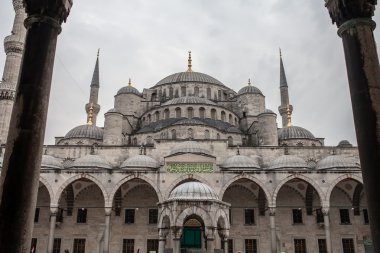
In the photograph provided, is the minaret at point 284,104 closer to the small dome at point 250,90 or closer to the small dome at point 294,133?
the small dome at point 294,133

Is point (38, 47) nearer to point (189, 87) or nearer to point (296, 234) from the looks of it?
point (296, 234)

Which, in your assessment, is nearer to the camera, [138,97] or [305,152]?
[305,152]

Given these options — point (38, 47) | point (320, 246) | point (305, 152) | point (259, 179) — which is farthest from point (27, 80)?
point (305, 152)

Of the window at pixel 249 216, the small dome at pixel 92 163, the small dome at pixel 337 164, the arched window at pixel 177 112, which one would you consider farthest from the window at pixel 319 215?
the small dome at pixel 92 163

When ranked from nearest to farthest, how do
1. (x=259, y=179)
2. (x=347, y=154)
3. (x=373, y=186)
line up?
(x=373, y=186), (x=259, y=179), (x=347, y=154)

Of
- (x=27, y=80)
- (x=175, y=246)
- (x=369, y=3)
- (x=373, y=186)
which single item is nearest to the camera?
(x=373, y=186)

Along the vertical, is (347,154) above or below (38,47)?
above

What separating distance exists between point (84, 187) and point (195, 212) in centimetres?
1410

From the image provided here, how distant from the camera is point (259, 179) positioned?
2139 cm

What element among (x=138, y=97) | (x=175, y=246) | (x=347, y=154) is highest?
(x=138, y=97)

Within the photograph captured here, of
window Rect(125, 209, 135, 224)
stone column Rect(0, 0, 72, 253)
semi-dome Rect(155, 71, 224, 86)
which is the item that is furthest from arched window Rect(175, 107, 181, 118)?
stone column Rect(0, 0, 72, 253)

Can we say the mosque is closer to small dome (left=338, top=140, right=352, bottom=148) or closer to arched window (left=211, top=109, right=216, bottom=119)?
small dome (left=338, top=140, right=352, bottom=148)

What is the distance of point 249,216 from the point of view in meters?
23.2

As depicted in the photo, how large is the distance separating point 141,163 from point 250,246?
8179 mm
